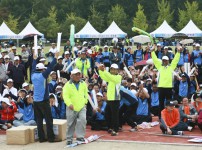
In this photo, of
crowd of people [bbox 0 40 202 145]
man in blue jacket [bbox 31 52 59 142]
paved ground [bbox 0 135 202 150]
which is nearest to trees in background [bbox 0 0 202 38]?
crowd of people [bbox 0 40 202 145]

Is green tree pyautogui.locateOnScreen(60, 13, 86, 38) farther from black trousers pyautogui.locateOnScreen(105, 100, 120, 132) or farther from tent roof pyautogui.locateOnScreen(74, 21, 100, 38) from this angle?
black trousers pyautogui.locateOnScreen(105, 100, 120, 132)

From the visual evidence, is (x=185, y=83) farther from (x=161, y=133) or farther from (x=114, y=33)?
(x=114, y=33)

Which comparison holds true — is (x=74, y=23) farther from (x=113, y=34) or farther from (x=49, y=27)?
(x=113, y=34)

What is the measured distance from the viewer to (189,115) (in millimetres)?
11727

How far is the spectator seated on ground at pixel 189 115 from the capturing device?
1142 cm

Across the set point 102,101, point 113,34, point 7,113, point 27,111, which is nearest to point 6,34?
point 113,34

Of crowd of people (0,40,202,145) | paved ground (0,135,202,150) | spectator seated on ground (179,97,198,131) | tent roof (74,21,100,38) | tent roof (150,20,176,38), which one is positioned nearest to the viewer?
paved ground (0,135,202,150)

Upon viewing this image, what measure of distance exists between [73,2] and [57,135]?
2728 inches

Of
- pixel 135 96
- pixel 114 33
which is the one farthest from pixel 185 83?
pixel 114 33

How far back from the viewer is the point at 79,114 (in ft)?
33.1

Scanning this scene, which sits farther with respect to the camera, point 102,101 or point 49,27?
point 49,27

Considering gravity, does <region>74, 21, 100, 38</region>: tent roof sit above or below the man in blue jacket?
above

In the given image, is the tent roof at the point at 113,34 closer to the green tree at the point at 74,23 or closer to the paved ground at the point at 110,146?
the green tree at the point at 74,23

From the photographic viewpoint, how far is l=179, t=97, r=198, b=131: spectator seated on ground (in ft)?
37.5
